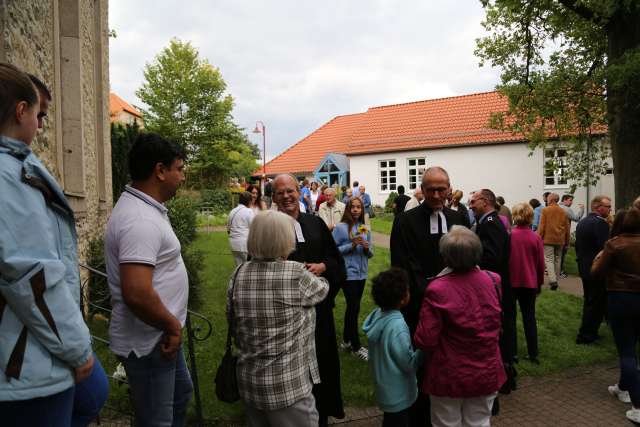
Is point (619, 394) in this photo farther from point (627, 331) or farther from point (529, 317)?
point (529, 317)

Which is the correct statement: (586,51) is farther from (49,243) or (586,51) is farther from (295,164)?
(295,164)

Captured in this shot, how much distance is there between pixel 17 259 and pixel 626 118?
11.5 metres

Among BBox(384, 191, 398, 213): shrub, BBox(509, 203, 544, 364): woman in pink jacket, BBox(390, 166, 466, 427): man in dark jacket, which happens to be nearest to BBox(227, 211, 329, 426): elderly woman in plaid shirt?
BBox(390, 166, 466, 427): man in dark jacket

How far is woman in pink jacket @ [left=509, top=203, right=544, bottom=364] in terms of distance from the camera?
5.99 m

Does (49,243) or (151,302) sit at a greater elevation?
(49,243)

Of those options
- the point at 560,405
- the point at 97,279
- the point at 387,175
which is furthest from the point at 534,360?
the point at 387,175

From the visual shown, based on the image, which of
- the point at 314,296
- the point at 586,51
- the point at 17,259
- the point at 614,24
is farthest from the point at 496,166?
the point at 17,259

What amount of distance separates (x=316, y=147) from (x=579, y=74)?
24001 millimetres

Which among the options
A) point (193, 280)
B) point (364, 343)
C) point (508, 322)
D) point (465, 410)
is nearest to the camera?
point (465, 410)

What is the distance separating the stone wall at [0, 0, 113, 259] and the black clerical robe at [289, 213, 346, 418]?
3.13 meters

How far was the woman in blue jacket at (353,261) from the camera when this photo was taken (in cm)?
600

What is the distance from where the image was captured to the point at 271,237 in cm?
265

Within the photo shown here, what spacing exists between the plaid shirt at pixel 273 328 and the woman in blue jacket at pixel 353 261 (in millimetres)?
3232

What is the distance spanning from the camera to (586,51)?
43.9 feet
